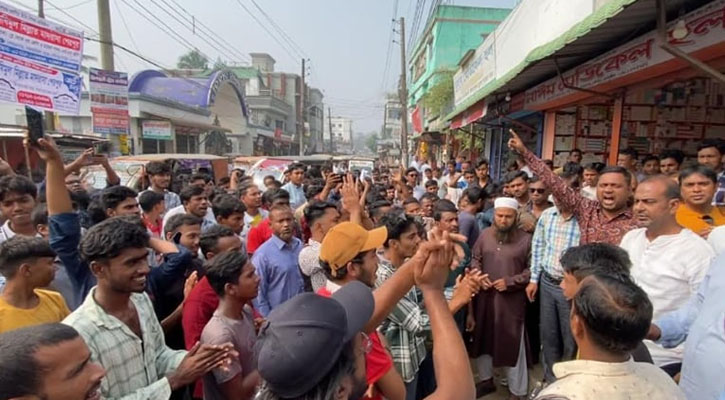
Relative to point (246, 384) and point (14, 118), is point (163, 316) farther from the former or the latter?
point (14, 118)

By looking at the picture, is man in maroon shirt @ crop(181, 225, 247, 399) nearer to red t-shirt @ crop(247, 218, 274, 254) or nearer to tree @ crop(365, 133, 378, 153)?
red t-shirt @ crop(247, 218, 274, 254)

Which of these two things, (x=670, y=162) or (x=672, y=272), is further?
(x=670, y=162)

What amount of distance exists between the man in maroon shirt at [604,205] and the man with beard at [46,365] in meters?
3.40

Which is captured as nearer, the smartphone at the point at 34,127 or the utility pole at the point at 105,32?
the smartphone at the point at 34,127

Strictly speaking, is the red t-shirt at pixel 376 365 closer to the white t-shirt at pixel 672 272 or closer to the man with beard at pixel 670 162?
the white t-shirt at pixel 672 272

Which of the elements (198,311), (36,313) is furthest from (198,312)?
(36,313)

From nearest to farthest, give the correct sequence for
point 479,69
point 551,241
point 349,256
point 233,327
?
point 349,256
point 233,327
point 551,241
point 479,69

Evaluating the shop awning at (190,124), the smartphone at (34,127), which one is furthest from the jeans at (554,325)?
the shop awning at (190,124)

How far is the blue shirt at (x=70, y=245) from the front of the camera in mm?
2230

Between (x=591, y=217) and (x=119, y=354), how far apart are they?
340 centimetres

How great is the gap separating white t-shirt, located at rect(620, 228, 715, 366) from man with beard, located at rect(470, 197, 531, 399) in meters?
1.10

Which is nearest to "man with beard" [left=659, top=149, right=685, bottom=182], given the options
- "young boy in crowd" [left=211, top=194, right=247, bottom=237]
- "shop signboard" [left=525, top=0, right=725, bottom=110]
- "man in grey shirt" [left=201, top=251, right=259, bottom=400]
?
"shop signboard" [left=525, top=0, right=725, bottom=110]

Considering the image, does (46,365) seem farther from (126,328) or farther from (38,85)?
(38,85)

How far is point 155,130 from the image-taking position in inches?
773
